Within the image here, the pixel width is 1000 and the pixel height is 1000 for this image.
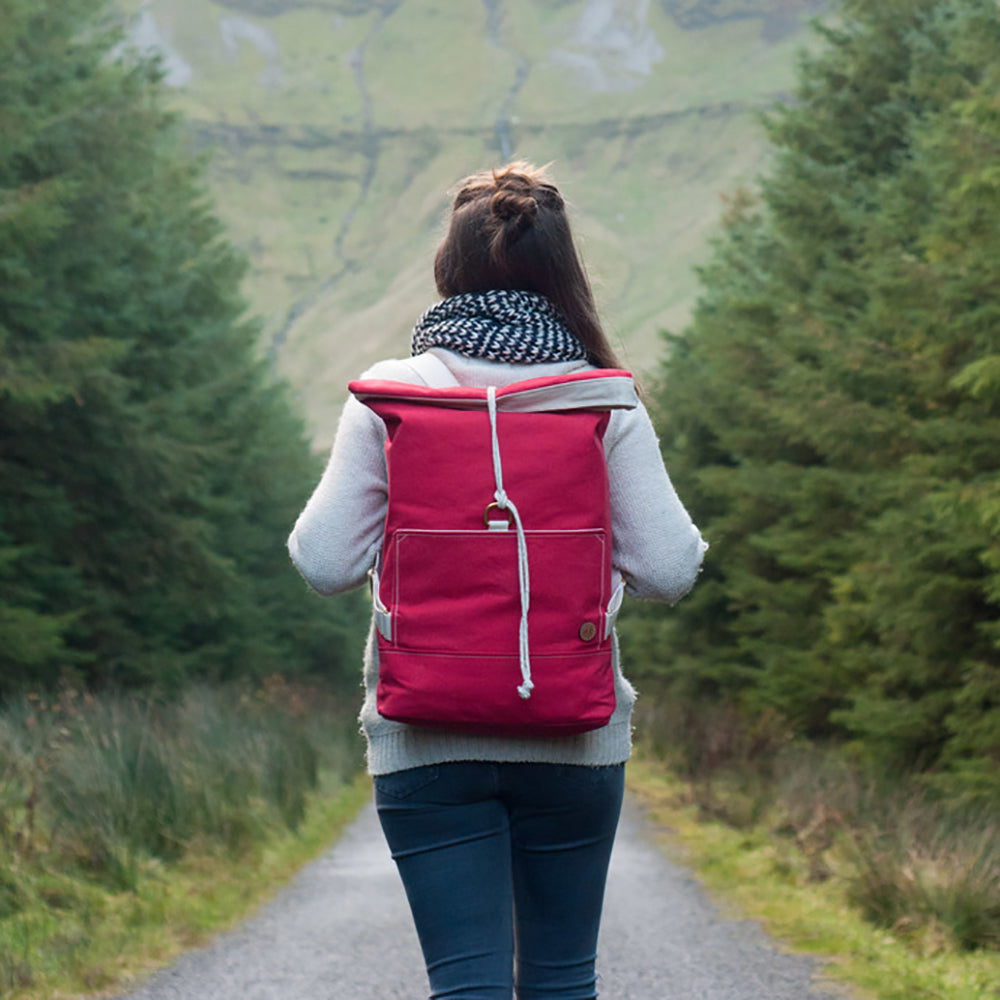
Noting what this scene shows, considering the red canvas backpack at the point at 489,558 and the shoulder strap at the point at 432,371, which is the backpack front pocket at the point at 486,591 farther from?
the shoulder strap at the point at 432,371

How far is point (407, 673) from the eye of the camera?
2219 millimetres

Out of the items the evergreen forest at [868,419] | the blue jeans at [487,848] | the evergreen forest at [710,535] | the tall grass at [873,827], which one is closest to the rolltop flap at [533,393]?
the blue jeans at [487,848]

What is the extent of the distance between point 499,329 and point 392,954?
13.7ft

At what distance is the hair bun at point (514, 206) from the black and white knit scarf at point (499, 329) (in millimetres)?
133

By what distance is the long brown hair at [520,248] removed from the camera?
8.15 feet

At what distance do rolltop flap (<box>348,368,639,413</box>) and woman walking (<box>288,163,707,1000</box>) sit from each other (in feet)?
0.26

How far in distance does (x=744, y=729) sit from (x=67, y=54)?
37.8 ft

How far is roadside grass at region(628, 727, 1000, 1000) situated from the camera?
548 centimetres

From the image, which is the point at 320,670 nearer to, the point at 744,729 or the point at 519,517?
the point at 744,729

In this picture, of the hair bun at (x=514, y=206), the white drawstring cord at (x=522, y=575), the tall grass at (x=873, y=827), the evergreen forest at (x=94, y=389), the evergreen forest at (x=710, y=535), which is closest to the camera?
the white drawstring cord at (x=522, y=575)

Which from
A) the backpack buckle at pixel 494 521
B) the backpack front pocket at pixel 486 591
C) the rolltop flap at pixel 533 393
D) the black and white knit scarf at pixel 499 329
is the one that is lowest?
the backpack front pocket at pixel 486 591

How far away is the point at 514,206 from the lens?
8.14 feet

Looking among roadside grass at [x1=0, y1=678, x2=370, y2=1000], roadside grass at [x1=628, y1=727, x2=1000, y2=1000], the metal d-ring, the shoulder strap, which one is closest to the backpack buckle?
the metal d-ring

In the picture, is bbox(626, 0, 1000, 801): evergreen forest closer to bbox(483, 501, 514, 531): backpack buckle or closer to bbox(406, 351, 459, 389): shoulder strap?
bbox(406, 351, 459, 389): shoulder strap
